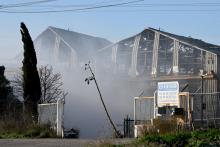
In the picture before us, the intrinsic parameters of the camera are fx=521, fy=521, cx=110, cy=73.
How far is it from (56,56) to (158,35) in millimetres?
12897

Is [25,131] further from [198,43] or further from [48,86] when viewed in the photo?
[198,43]

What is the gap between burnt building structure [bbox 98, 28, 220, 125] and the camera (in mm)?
46438

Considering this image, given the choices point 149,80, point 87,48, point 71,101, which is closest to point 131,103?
point 149,80

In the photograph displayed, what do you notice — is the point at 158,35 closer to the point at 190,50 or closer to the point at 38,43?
the point at 190,50

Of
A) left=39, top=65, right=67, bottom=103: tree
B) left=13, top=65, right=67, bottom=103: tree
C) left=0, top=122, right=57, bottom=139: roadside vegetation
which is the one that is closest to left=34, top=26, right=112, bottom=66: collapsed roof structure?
left=39, top=65, right=67, bottom=103: tree

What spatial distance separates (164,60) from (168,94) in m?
29.5

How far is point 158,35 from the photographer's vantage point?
5175cm

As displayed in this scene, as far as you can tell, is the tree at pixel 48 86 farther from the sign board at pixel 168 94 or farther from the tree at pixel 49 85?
the sign board at pixel 168 94

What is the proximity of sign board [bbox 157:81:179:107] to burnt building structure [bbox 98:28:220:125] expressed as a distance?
21446 millimetres

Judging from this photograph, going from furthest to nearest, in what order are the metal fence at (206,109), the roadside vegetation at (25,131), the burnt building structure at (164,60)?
the burnt building structure at (164,60) → the roadside vegetation at (25,131) → the metal fence at (206,109)

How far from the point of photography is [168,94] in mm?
21281

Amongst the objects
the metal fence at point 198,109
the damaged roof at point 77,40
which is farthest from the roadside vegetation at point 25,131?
the damaged roof at point 77,40

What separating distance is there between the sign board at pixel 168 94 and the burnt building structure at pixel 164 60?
21446mm

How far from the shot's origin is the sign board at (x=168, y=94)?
2108 centimetres
